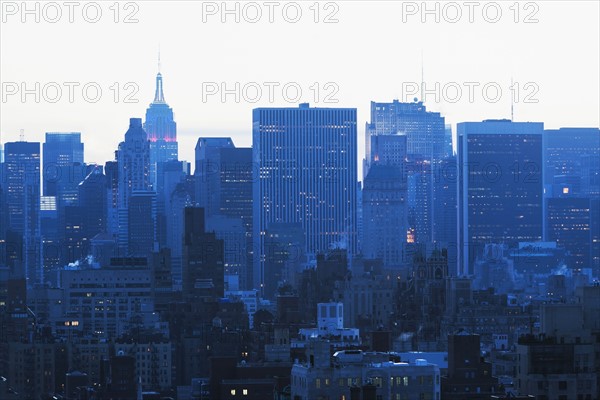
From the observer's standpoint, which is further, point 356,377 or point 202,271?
point 202,271

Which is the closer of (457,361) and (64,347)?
(457,361)

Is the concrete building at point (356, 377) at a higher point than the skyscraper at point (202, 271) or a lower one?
lower

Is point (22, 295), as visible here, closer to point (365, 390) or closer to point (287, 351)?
point (287, 351)

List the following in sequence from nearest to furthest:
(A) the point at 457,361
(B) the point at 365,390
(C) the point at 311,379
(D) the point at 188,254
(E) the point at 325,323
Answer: (B) the point at 365,390, (C) the point at 311,379, (A) the point at 457,361, (E) the point at 325,323, (D) the point at 188,254

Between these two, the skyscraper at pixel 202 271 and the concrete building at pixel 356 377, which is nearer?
the concrete building at pixel 356 377

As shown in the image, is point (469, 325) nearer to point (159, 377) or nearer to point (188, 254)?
point (159, 377)

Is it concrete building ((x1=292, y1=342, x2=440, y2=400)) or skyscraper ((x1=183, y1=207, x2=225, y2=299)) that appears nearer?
concrete building ((x1=292, y1=342, x2=440, y2=400))

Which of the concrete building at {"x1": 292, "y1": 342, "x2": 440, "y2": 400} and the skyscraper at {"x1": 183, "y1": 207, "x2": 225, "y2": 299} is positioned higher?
the skyscraper at {"x1": 183, "y1": 207, "x2": 225, "y2": 299}

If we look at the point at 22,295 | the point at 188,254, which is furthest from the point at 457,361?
the point at 188,254

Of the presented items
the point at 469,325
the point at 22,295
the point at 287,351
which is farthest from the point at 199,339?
the point at 22,295

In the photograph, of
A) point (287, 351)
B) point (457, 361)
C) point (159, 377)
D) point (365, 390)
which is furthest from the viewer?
point (159, 377)

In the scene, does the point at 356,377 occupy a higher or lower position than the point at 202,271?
lower
